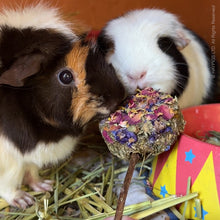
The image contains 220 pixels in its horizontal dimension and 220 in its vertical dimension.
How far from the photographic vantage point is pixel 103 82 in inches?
39.4

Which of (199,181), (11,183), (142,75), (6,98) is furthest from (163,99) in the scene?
(11,183)

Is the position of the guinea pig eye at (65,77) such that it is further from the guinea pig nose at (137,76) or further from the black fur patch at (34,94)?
the guinea pig nose at (137,76)

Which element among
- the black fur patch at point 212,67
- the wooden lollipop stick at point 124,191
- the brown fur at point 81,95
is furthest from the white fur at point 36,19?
the black fur patch at point 212,67

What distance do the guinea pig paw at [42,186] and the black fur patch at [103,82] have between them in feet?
1.80

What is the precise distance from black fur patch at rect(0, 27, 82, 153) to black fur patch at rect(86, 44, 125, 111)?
0.26 feet

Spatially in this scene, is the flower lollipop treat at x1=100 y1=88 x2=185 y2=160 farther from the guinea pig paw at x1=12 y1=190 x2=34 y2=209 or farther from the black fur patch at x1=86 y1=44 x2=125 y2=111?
the guinea pig paw at x1=12 y1=190 x2=34 y2=209

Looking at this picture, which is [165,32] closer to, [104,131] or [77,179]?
[104,131]

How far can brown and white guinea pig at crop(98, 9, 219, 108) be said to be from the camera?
1.22m

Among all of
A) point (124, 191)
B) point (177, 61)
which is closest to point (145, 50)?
point (177, 61)

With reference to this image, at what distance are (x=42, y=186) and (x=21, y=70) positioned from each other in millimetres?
631

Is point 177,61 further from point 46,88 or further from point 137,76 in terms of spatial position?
point 46,88

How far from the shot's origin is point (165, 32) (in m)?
1.36

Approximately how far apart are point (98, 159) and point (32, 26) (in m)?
0.75

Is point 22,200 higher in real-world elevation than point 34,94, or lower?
lower
